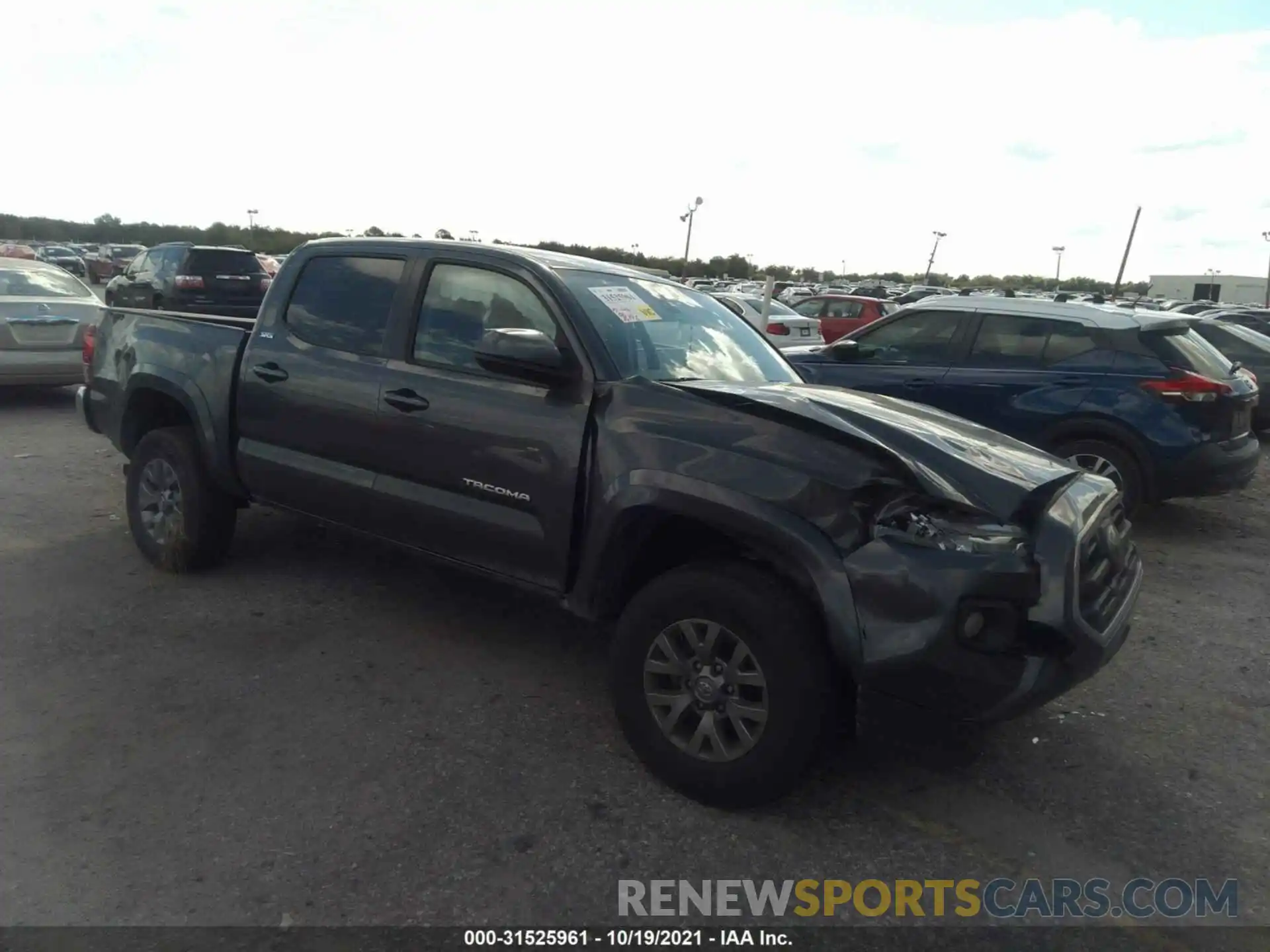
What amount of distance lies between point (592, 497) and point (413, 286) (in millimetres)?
1513

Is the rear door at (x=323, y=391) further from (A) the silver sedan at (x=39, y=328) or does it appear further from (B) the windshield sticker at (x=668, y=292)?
(A) the silver sedan at (x=39, y=328)

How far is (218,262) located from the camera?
18734 millimetres

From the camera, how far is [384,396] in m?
4.39

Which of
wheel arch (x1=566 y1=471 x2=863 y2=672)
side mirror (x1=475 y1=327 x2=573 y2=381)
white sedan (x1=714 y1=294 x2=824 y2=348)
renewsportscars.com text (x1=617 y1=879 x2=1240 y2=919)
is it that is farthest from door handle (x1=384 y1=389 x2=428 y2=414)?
white sedan (x1=714 y1=294 x2=824 y2=348)

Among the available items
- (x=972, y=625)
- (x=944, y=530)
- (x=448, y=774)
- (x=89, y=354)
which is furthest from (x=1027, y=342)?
(x=89, y=354)

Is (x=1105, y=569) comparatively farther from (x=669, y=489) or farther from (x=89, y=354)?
(x=89, y=354)

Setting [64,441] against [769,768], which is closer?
[769,768]

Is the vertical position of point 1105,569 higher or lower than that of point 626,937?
higher

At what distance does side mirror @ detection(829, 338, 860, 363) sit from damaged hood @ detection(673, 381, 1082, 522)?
11.5ft

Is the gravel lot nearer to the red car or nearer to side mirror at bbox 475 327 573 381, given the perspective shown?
side mirror at bbox 475 327 573 381

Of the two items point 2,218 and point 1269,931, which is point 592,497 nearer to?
point 1269,931

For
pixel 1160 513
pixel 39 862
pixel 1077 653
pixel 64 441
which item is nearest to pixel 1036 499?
pixel 1077 653

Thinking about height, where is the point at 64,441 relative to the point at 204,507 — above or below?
below

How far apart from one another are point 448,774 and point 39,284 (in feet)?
32.9
